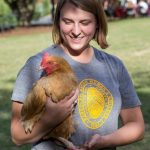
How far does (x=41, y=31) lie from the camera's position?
92.3 ft

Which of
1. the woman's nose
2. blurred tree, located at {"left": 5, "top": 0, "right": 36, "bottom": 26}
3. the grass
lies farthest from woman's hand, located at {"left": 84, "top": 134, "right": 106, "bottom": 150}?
blurred tree, located at {"left": 5, "top": 0, "right": 36, "bottom": 26}

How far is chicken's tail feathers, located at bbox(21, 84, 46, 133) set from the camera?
97.0 inches

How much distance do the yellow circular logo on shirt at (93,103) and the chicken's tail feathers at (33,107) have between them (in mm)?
257

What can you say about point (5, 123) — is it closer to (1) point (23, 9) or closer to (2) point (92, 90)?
(2) point (92, 90)

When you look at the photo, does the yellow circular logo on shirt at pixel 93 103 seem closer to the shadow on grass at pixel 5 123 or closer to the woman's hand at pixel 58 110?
the woman's hand at pixel 58 110

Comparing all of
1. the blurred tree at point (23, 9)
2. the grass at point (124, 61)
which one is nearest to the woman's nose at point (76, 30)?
the grass at point (124, 61)

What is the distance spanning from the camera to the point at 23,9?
3559 centimetres

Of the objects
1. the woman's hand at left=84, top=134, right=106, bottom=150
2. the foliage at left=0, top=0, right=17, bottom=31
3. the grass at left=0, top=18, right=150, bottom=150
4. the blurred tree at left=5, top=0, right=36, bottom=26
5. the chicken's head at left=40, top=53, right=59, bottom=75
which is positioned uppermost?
the chicken's head at left=40, top=53, right=59, bottom=75

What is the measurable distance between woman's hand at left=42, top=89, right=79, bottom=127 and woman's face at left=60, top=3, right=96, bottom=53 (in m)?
0.32

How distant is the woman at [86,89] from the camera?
8.57 feet

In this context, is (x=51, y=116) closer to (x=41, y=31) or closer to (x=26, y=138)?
(x=26, y=138)

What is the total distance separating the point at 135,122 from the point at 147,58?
11.6m

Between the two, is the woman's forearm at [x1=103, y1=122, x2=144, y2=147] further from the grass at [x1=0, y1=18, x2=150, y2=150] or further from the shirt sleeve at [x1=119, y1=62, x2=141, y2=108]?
the grass at [x1=0, y1=18, x2=150, y2=150]

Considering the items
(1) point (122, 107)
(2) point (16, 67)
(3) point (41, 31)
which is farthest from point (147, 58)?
(3) point (41, 31)
